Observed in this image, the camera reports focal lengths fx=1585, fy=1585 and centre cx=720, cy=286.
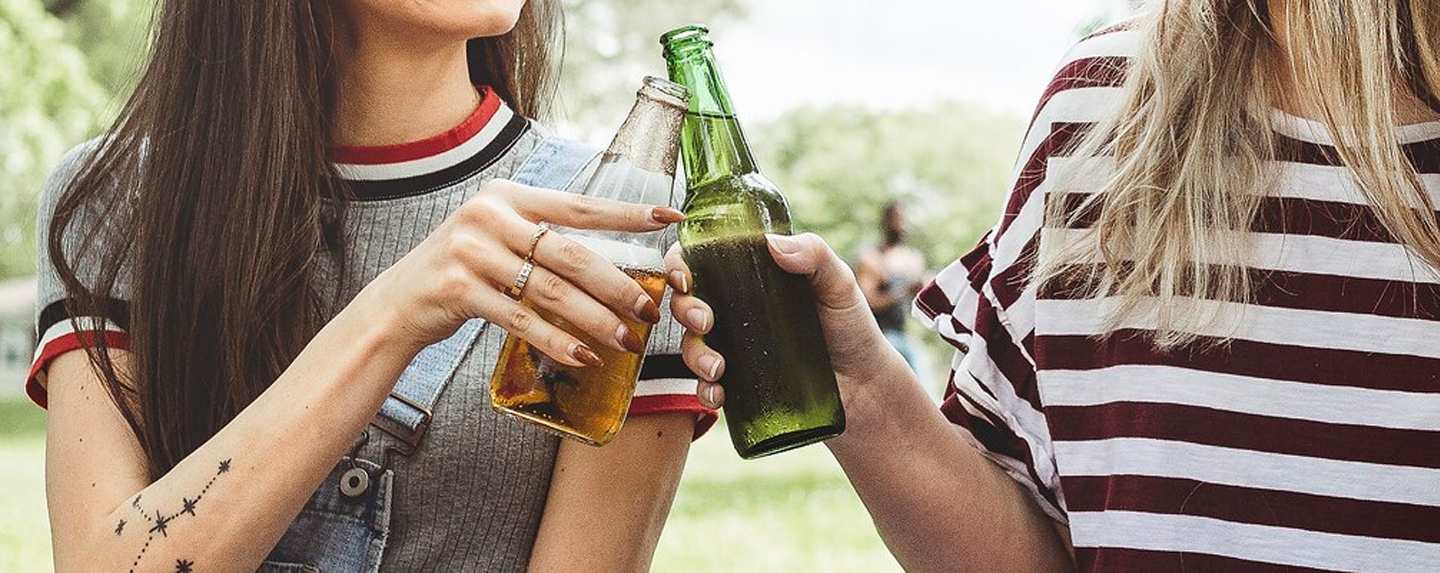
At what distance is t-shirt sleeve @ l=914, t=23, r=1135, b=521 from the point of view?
1.53 m

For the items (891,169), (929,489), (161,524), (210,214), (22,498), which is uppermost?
(210,214)

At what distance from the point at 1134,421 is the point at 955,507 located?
7.6 inches

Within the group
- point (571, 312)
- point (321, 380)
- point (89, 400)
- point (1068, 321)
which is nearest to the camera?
point (571, 312)

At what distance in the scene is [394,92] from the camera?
1.74 metres

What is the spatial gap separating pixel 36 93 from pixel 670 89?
1444cm

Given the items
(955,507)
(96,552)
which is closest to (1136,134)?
(955,507)

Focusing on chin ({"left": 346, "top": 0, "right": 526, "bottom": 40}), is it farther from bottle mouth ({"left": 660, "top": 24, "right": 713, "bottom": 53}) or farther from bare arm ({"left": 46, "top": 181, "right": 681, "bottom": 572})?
bare arm ({"left": 46, "top": 181, "right": 681, "bottom": 572})

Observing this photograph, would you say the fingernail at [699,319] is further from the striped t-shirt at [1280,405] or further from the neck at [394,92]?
the neck at [394,92]

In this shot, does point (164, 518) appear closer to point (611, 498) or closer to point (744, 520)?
point (611, 498)

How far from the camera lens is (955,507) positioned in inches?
59.7

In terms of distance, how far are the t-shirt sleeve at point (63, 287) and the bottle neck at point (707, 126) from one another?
0.61 meters

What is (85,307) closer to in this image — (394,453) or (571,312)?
(394,453)

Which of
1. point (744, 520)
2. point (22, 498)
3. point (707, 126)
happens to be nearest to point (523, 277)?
point (707, 126)

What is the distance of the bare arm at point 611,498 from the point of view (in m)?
1.56
